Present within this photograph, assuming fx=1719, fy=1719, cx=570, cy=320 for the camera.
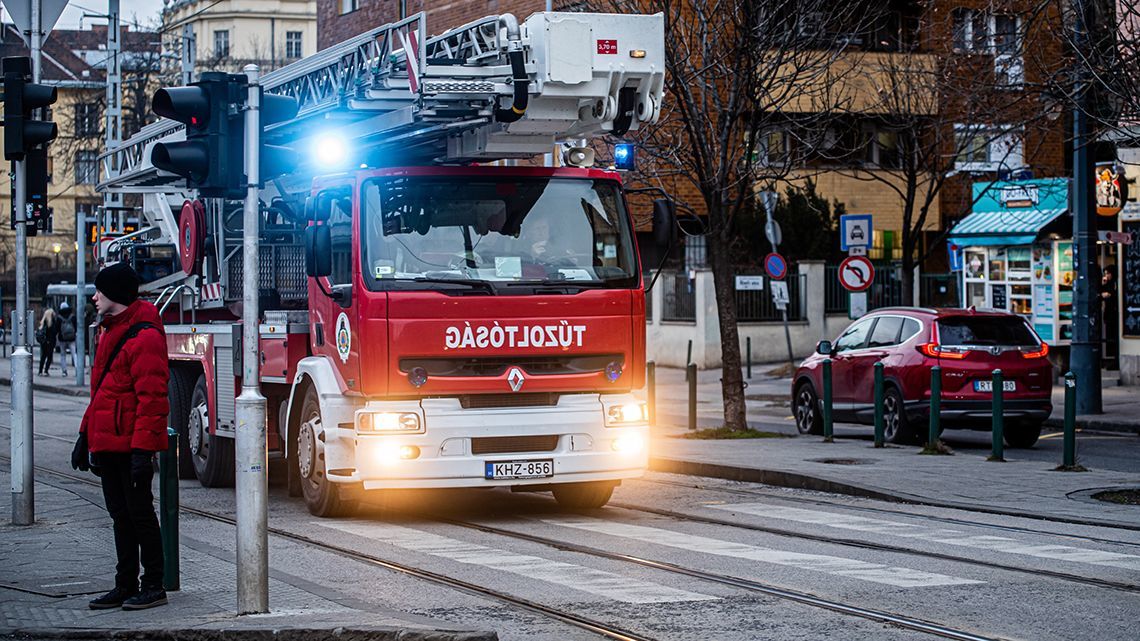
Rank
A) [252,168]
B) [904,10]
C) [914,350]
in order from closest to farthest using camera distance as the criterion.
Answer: [252,168] → [914,350] → [904,10]

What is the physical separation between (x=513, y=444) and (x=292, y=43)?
8099cm

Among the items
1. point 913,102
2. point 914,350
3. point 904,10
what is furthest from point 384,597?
point 904,10

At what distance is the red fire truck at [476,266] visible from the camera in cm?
1252

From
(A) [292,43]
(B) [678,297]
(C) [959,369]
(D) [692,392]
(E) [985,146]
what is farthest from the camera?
(A) [292,43]

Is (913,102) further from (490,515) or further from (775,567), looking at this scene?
(775,567)

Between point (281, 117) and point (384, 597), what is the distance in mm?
2690

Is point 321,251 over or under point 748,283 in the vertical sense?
under

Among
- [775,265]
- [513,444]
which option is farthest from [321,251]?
[775,265]

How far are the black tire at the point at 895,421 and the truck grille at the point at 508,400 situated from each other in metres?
8.03

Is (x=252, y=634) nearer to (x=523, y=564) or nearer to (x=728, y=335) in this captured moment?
(x=523, y=564)

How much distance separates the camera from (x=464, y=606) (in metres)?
9.16

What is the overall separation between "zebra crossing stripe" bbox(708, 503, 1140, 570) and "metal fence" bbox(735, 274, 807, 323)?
2510 centimetres

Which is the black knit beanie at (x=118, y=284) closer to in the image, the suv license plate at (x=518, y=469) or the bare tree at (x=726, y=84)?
the suv license plate at (x=518, y=469)

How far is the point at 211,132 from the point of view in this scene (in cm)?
864
